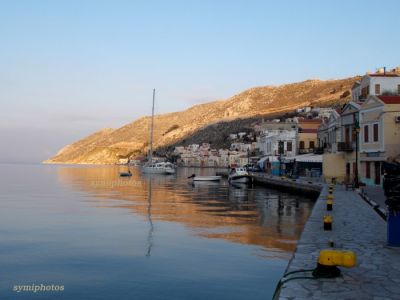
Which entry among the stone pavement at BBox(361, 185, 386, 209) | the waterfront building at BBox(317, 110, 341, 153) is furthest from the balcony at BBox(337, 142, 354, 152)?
the stone pavement at BBox(361, 185, 386, 209)

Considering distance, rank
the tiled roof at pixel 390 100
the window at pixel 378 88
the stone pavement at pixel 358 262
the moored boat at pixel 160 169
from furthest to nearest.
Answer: the moored boat at pixel 160 169
the window at pixel 378 88
the tiled roof at pixel 390 100
the stone pavement at pixel 358 262

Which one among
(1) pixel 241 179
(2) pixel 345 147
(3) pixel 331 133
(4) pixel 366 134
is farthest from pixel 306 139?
(4) pixel 366 134

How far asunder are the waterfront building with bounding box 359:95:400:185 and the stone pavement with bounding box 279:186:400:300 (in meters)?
21.3

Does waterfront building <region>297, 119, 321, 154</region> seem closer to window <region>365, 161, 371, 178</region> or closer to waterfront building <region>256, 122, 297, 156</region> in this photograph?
waterfront building <region>256, 122, 297, 156</region>

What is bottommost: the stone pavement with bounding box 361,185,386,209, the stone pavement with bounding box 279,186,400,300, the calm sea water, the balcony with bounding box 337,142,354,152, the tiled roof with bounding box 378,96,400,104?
the calm sea water

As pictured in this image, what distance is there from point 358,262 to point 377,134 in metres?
32.0

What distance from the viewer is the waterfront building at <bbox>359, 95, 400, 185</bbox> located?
39.0 m

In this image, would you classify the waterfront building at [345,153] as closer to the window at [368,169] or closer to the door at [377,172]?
the window at [368,169]

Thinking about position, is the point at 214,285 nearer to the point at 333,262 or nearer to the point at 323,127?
the point at 333,262

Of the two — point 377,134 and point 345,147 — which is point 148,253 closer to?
point 377,134

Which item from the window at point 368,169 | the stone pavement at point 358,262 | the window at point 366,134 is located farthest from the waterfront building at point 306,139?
the stone pavement at point 358,262

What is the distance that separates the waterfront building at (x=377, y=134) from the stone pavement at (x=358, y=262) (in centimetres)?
2125

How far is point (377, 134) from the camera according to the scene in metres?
40.7

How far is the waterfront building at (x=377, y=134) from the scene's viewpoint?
39.0 meters
